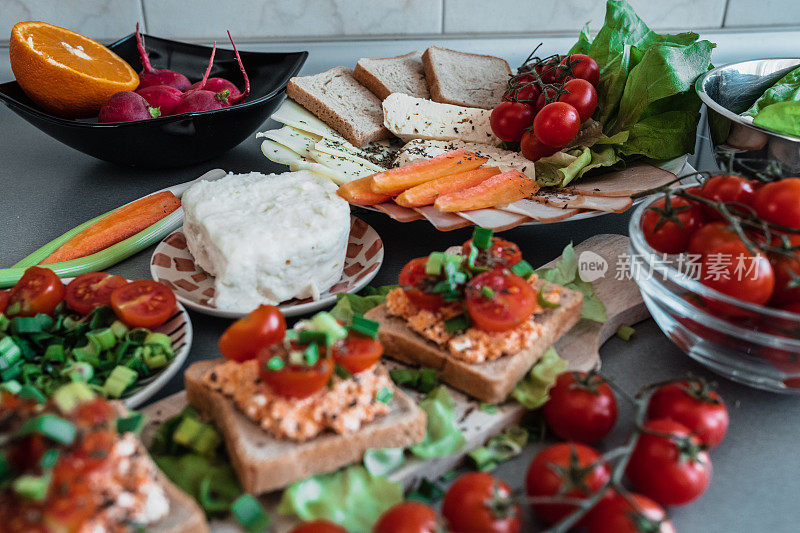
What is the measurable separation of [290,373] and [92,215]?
1.22 m

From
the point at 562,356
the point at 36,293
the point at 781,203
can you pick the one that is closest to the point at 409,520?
the point at 562,356

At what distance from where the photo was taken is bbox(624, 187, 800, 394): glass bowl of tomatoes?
109 cm

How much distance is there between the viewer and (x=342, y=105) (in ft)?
7.29

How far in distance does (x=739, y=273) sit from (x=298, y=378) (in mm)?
739

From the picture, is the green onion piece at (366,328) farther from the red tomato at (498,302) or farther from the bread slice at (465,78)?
the bread slice at (465,78)

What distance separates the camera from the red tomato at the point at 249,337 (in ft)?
3.70

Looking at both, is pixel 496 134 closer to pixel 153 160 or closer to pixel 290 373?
pixel 153 160

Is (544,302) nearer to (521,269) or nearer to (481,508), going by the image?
(521,269)

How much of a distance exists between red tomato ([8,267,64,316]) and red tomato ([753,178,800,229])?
1387mm

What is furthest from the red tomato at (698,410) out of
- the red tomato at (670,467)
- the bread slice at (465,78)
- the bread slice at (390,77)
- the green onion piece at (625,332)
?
the bread slice at (390,77)

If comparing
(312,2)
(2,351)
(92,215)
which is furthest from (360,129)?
(2,351)

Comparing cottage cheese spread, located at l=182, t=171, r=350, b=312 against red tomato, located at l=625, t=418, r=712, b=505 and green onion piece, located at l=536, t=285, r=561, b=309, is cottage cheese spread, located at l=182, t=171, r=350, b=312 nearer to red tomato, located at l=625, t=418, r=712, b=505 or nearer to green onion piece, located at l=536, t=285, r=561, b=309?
green onion piece, located at l=536, t=285, r=561, b=309

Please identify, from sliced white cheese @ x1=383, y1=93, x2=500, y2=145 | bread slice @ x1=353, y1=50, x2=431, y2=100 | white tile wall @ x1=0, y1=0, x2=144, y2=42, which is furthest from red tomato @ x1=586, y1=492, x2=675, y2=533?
white tile wall @ x1=0, y1=0, x2=144, y2=42

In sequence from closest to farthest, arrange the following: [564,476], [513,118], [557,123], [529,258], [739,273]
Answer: [564,476]
[739,273]
[529,258]
[557,123]
[513,118]
